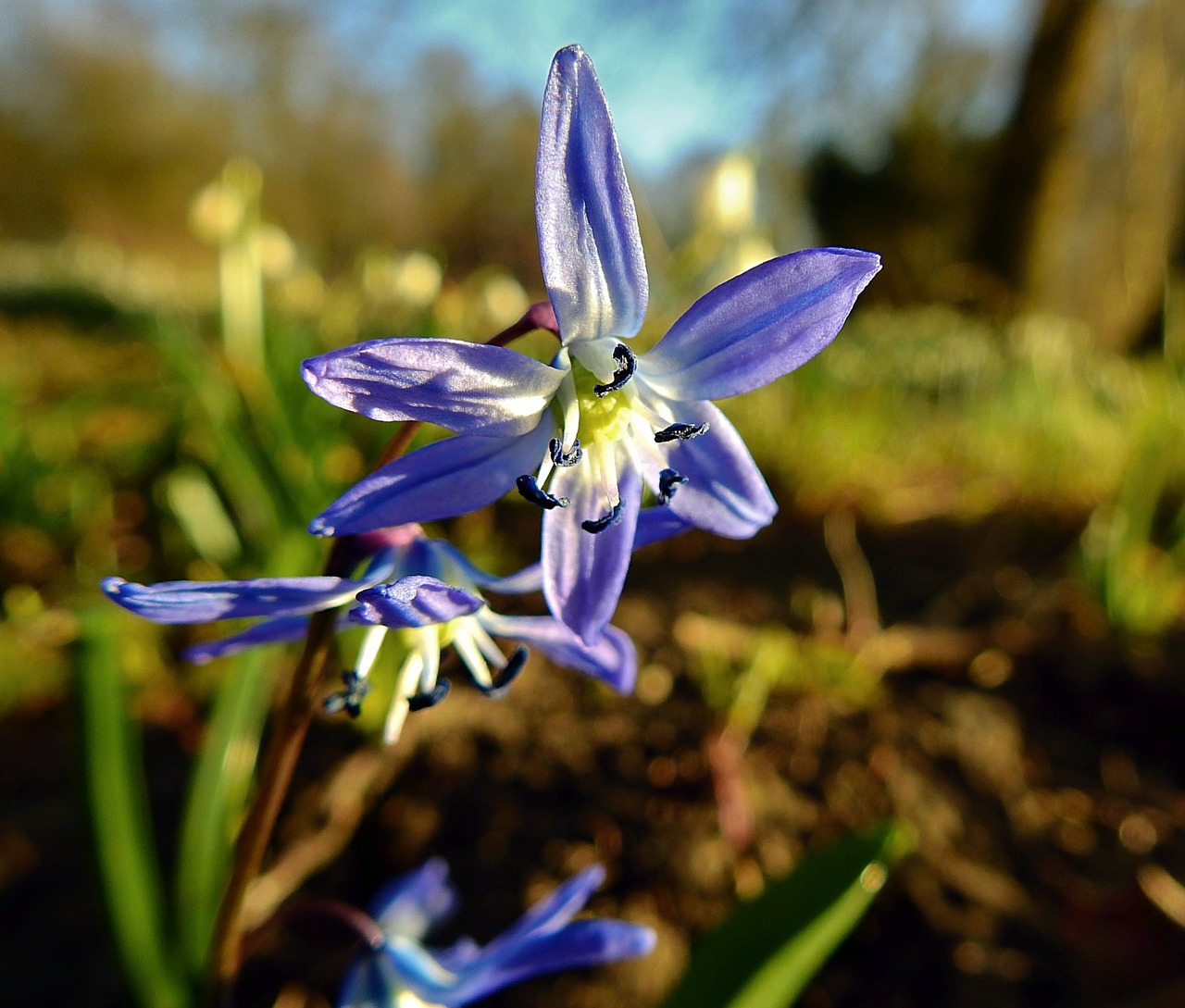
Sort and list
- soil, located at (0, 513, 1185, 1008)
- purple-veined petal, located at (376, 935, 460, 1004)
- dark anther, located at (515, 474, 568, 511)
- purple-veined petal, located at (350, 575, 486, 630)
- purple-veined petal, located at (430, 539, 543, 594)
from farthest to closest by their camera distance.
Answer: soil, located at (0, 513, 1185, 1008) → purple-veined petal, located at (376, 935, 460, 1004) → purple-veined petal, located at (430, 539, 543, 594) → dark anther, located at (515, 474, 568, 511) → purple-veined petal, located at (350, 575, 486, 630)

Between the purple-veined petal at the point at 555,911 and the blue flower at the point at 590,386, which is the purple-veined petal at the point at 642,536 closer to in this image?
the blue flower at the point at 590,386

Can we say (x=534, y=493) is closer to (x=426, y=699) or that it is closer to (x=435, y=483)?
(x=435, y=483)

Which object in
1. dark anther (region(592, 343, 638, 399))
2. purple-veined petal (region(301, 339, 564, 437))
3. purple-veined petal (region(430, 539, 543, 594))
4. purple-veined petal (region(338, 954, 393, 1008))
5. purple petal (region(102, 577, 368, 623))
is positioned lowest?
purple-veined petal (region(338, 954, 393, 1008))

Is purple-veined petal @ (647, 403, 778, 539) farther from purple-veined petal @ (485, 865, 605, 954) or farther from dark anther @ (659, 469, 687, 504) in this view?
purple-veined petal @ (485, 865, 605, 954)

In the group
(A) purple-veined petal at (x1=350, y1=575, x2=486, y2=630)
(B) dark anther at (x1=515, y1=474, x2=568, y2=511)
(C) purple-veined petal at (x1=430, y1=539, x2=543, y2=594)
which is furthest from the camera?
(C) purple-veined petal at (x1=430, y1=539, x2=543, y2=594)

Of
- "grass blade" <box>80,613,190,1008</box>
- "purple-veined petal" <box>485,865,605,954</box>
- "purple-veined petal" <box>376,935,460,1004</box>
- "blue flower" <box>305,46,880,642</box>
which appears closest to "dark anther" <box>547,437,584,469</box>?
→ "blue flower" <box>305,46,880,642</box>

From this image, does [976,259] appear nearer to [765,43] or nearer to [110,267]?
[765,43]

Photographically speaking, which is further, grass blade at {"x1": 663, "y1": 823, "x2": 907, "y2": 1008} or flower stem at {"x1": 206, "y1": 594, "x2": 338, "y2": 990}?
grass blade at {"x1": 663, "y1": 823, "x2": 907, "y2": 1008}

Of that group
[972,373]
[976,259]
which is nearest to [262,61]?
[976,259]
